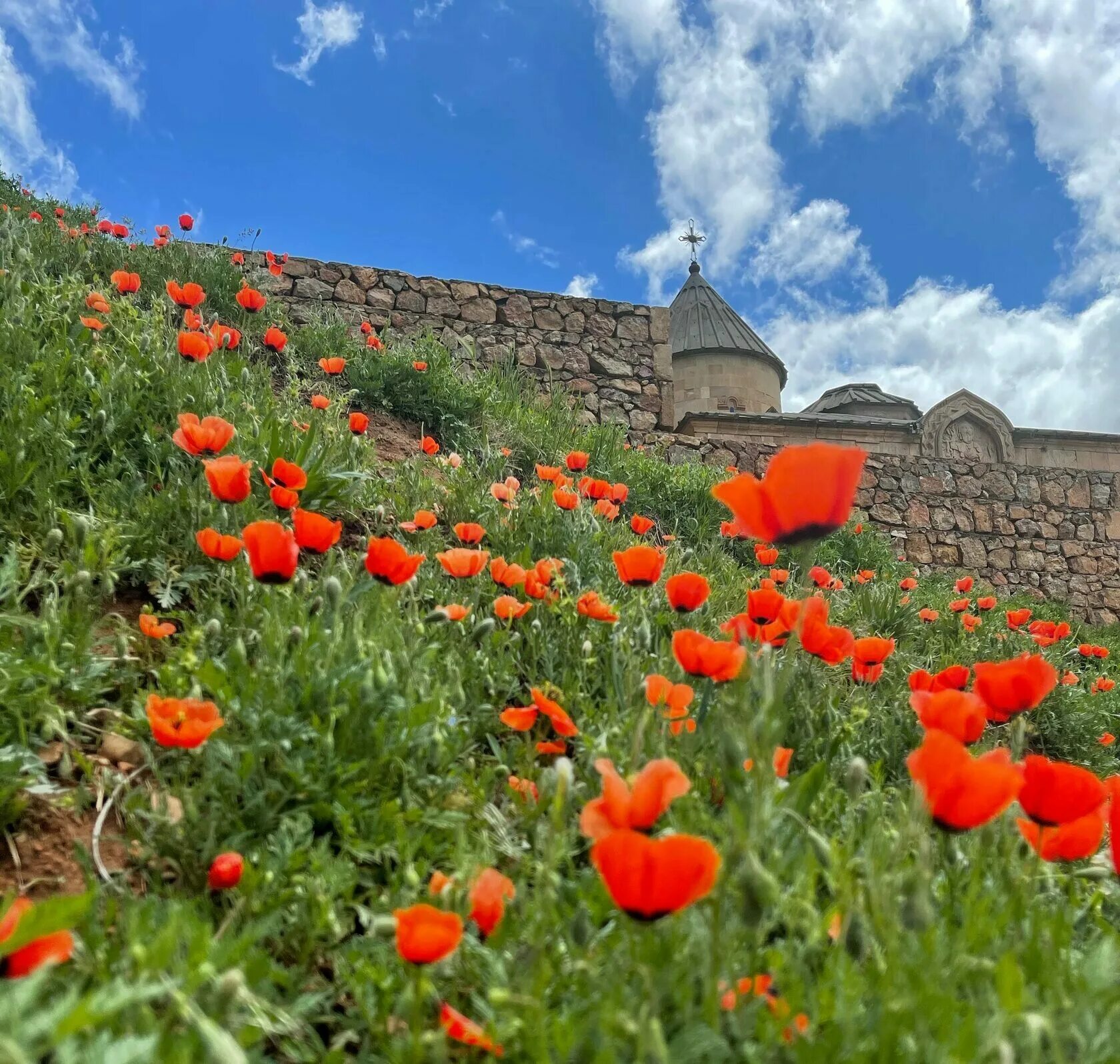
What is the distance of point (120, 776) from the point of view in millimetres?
1575

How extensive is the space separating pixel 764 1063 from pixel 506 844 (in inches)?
27.5

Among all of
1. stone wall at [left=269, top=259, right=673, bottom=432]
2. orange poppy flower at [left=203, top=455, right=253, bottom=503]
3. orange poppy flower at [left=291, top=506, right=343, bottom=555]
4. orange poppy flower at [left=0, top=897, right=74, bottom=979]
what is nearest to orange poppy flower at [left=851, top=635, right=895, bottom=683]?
orange poppy flower at [left=291, top=506, right=343, bottom=555]

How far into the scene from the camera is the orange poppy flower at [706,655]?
4.71 ft

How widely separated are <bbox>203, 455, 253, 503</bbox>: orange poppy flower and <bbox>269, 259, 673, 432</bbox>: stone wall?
7.02m

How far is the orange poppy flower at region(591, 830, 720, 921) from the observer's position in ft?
2.70

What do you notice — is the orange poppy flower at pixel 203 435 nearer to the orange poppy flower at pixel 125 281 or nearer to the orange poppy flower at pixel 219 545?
the orange poppy flower at pixel 219 545

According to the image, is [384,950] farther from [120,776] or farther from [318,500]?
[318,500]

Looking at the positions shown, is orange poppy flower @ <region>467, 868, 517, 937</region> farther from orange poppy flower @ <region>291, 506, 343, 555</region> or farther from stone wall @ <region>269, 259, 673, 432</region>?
stone wall @ <region>269, 259, 673, 432</region>

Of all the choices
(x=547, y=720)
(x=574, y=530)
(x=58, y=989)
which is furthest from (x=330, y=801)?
(x=574, y=530)

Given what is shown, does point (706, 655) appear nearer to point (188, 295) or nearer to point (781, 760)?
point (781, 760)

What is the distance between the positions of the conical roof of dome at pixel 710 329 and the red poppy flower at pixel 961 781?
16.6 metres

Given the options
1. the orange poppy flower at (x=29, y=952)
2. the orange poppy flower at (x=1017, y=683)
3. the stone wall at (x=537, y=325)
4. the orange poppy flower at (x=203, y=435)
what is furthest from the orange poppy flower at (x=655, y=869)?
the stone wall at (x=537, y=325)

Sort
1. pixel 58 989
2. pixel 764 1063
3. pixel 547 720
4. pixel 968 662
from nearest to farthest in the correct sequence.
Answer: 1. pixel 764 1063
2. pixel 58 989
3. pixel 547 720
4. pixel 968 662

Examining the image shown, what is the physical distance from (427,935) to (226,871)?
0.49 metres
